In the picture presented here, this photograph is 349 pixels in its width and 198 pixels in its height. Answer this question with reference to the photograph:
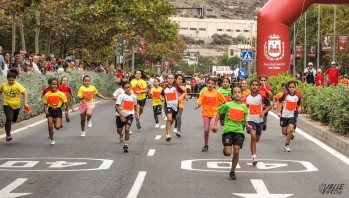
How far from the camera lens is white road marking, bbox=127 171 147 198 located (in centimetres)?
A: 1084

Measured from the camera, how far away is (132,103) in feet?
58.2

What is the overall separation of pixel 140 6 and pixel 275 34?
45.9 feet

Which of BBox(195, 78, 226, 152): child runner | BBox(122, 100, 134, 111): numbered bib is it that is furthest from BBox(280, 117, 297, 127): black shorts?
BBox(122, 100, 134, 111): numbered bib

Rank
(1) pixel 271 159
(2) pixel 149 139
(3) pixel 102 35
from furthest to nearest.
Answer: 1. (3) pixel 102 35
2. (2) pixel 149 139
3. (1) pixel 271 159

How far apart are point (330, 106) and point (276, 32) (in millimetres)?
17897

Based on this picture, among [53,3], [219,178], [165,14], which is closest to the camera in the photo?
[219,178]

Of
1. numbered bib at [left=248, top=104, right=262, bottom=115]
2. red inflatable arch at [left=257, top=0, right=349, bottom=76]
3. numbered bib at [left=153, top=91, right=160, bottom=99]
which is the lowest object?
numbered bib at [left=153, top=91, right=160, bottom=99]

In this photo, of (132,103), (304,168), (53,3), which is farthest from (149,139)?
(53,3)

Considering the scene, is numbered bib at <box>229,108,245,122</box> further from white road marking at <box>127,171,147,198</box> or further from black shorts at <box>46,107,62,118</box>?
black shorts at <box>46,107,62,118</box>

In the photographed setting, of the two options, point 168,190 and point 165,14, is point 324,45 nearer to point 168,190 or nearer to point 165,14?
point 165,14

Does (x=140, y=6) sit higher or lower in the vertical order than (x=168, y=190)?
higher

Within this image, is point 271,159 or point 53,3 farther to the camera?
point 53,3

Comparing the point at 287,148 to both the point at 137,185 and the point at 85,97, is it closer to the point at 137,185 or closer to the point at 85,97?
the point at 137,185

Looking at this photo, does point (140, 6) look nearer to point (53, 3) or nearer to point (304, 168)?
point (53, 3)
